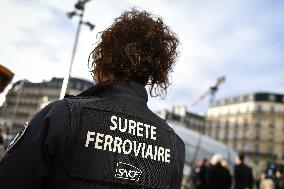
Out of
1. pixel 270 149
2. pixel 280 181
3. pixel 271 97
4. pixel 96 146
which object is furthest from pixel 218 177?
pixel 271 97

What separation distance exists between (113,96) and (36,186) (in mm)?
504

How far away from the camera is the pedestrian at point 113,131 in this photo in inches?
58.9

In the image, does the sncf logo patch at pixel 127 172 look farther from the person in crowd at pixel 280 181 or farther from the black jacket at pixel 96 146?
the person in crowd at pixel 280 181

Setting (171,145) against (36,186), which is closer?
(36,186)

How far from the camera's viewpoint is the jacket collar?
178 cm

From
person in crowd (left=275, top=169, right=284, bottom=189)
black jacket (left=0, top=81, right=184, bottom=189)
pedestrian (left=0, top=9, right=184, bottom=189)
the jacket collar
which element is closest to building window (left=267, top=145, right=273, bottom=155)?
person in crowd (left=275, top=169, right=284, bottom=189)

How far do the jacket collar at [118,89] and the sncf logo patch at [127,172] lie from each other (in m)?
0.30

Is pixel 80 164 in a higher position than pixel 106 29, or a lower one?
lower

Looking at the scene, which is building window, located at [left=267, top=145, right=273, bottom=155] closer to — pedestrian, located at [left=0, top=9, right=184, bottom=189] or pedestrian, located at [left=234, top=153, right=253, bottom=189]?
pedestrian, located at [left=234, top=153, right=253, bottom=189]

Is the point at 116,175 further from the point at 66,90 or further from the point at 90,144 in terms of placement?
the point at 66,90

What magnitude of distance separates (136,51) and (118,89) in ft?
0.65

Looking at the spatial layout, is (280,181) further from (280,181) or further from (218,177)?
(218,177)

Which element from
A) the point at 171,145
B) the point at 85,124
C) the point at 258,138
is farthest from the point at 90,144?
the point at 258,138

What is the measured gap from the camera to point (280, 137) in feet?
319
